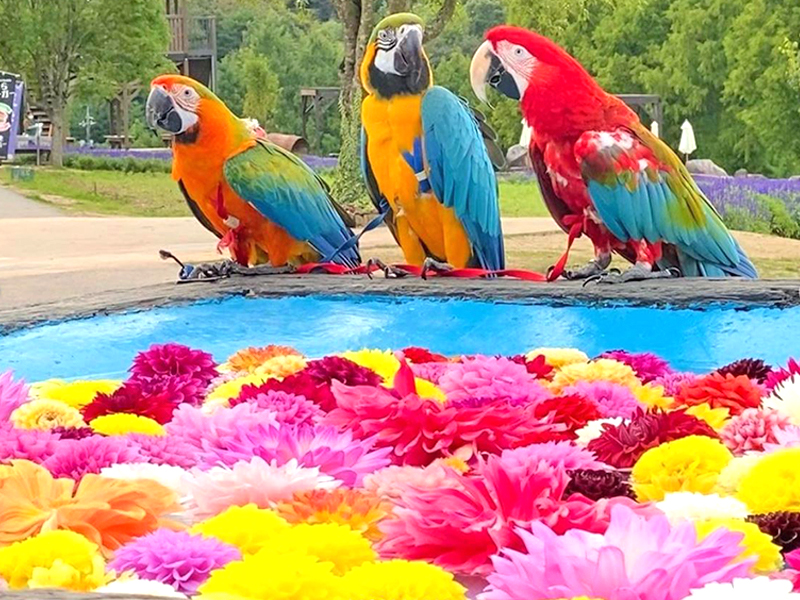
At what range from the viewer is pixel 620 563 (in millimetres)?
1673

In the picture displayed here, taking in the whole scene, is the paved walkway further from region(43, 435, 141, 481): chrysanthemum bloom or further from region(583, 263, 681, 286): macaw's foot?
region(43, 435, 141, 481): chrysanthemum bloom

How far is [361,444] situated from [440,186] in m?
3.95

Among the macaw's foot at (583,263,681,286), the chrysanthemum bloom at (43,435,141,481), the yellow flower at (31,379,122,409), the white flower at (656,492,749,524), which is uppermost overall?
the white flower at (656,492,749,524)

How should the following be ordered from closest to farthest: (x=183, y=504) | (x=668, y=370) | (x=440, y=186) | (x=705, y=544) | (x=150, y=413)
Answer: (x=705, y=544) < (x=183, y=504) < (x=150, y=413) < (x=668, y=370) < (x=440, y=186)

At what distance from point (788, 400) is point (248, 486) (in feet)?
4.32

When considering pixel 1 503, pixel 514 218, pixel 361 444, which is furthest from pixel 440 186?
pixel 514 218

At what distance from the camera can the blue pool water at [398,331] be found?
18.8ft

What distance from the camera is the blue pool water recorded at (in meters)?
5.73

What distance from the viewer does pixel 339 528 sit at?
6.53 feet

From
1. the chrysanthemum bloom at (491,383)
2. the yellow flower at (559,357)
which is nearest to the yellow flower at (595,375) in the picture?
the chrysanthemum bloom at (491,383)

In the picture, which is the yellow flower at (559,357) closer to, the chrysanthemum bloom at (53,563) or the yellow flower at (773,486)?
the yellow flower at (773,486)

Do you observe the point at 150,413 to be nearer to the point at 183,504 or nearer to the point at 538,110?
the point at 183,504

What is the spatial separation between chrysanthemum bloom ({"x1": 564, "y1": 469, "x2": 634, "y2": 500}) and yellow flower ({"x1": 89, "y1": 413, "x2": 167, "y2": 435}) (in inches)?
42.8

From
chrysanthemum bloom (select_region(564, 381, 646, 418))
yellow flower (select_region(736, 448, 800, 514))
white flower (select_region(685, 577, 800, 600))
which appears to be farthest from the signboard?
white flower (select_region(685, 577, 800, 600))
